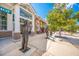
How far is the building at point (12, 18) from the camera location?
1.90 meters

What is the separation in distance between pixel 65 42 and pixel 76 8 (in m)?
0.60

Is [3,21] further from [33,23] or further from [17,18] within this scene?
[33,23]

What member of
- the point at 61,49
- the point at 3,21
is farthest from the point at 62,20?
the point at 3,21

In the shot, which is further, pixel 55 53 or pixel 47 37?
pixel 47 37

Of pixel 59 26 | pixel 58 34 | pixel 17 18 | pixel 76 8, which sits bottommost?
pixel 58 34

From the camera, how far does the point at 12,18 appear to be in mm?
1942

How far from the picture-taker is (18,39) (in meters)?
1.95

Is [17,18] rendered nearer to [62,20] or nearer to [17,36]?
[17,36]

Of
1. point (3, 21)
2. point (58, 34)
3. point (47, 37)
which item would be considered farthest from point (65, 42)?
point (3, 21)

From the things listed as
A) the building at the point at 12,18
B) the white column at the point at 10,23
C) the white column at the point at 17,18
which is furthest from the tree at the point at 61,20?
the white column at the point at 10,23

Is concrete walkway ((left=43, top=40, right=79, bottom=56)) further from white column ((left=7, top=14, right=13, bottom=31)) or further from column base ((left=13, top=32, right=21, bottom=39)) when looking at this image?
white column ((left=7, top=14, right=13, bottom=31))

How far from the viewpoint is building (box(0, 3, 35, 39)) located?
6.23ft

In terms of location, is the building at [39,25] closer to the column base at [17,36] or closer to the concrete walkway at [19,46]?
the concrete walkway at [19,46]

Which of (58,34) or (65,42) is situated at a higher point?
(58,34)
